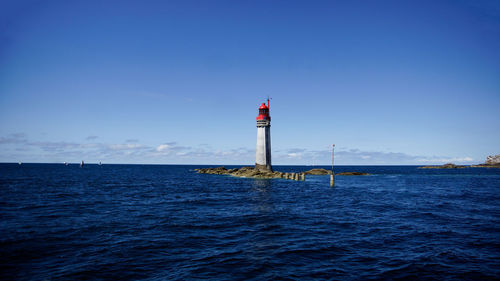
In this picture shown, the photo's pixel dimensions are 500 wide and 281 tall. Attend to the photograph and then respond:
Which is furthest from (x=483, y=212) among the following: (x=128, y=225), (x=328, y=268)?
(x=128, y=225)

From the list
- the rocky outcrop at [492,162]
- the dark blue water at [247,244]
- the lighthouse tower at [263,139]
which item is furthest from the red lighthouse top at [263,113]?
the rocky outcrop at [492,162]

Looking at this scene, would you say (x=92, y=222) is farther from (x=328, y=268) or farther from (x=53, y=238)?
(x=328, y=268)

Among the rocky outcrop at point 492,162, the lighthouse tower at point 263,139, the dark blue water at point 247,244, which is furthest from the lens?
the rocky outcrop at point 492,162

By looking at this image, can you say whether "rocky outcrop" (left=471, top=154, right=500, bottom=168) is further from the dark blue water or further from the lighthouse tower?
the dark blue water

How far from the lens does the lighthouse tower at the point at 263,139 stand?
53.8m

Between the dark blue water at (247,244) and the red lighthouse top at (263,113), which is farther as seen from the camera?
the red lighthouse top at (263,113)

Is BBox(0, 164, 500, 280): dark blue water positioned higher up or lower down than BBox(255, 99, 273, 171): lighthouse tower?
lower down

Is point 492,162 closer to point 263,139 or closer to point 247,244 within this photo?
point 263,139

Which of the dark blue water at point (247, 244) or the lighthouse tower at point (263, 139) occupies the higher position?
the lighthouse tower at point (263, 139)

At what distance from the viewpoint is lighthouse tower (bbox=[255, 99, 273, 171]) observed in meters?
53.8

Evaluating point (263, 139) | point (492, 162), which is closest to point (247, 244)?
point (263, 139)

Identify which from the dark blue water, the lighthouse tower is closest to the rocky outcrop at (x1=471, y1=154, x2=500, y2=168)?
the lighthouse tower

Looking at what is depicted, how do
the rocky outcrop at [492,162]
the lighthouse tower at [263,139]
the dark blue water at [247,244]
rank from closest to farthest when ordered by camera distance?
the dark blue water at [247,244] → the lighthouse tower at [263,139] → the rocky outcrop at [492,162]

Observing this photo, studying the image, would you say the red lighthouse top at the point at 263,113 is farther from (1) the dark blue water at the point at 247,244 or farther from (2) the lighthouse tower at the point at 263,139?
(1) the dark blue water at the point at 247,244
